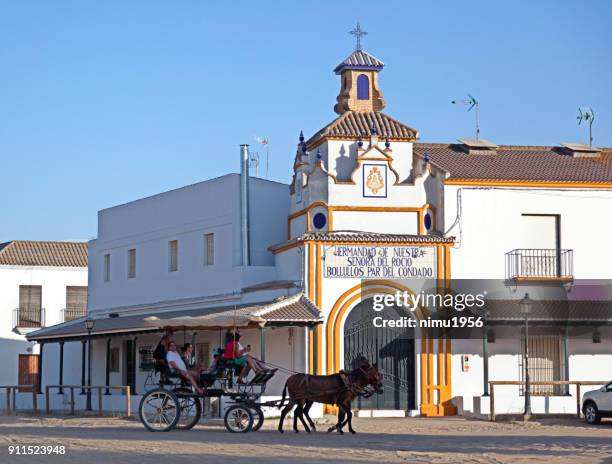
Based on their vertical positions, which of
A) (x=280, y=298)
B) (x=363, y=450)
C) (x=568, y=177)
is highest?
(x=568, y=177)

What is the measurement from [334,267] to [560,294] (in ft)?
21.5

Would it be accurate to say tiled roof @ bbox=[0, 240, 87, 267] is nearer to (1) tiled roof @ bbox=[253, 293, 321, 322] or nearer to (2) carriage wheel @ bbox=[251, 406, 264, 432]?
(1) tiled roof @ bbox=[253, 293, 321, 322]

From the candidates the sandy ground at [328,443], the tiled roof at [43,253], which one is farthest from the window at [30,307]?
Answer: the sandy ground at [328,443]

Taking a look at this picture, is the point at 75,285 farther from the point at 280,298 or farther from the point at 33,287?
the point at 280,298

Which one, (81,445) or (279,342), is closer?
(81,445)

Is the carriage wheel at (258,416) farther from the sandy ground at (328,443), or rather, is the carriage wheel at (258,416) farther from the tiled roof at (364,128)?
the tiled roof at (364,128)

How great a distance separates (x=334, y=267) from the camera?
33219 millimetres

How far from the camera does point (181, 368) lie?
25.3 metres

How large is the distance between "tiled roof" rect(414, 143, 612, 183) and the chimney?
5.32 metres

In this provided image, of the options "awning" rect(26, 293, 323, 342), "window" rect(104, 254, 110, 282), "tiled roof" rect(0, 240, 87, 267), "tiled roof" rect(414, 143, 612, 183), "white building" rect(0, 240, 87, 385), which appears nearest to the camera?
"awning" rect(26, 293, 323, 342)

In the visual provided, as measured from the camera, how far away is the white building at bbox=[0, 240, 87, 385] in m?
55.0

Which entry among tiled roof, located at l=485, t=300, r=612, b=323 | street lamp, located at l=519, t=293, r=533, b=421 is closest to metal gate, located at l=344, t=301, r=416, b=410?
tiled roof, located at l=485, t=300, r=612, b=323

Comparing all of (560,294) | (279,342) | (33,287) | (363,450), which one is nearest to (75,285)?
(33,287)

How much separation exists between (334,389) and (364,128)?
37.2ft
